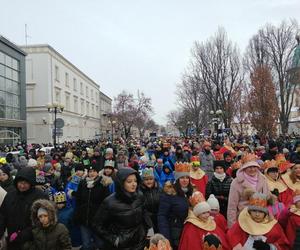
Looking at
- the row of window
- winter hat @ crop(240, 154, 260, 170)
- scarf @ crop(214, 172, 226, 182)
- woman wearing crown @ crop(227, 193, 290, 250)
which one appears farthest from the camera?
the row of window

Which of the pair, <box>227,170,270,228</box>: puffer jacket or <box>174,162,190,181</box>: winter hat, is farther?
<box>174,162,190,181</box>: winter hat

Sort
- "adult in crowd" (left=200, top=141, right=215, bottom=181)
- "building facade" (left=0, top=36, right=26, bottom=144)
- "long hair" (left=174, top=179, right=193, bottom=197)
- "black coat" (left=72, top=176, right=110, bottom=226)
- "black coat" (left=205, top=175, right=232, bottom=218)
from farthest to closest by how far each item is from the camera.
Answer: "building facade" (left=0, top=36, right=26, bottom=144)
"adult in crowd" (left=200, top=141, right=215, bottom=181)
"black coat" (left=205, top=175, right=232, bottom=218)
"black coat" (left=72, top=176, right=110, bottom=226)
"long hair" (left=174, top=179, right=193, bottom=197)

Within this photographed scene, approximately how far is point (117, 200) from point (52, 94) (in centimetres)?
4873

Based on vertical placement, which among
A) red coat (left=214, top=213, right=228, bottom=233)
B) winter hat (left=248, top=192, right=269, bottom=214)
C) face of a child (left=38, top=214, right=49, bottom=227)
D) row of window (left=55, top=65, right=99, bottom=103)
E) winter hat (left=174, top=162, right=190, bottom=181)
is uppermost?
row of window (left=55, top=65, right=99, bottom=103)

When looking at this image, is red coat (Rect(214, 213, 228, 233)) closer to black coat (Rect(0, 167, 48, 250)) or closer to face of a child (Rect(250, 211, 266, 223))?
face of a child (Rect(250, 211, 266, 223))

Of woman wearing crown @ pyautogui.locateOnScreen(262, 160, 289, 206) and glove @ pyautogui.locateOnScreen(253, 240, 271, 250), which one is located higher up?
woman wearing crown @ pyautogui.locateOnScreen(262, 160, 289, 206)

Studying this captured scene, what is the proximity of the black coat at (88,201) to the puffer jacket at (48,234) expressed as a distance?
6.24ft

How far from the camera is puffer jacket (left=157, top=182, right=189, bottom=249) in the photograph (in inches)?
196

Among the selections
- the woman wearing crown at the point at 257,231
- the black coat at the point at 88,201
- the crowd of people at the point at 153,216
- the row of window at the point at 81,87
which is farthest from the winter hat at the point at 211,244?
the row of window at the point at 81,87

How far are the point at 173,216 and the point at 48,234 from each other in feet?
5.28

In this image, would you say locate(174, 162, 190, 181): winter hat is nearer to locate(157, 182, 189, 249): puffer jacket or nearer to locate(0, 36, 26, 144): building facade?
locate(157, 182, 189, 249): puffer jacket

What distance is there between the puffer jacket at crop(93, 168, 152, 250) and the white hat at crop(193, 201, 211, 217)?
0.79 metres

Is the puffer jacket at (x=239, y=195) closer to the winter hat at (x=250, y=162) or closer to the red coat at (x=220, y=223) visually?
the winter hat at (x=250, y=162)

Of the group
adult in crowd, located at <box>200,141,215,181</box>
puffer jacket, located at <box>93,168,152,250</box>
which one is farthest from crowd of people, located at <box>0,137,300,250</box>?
adult in crowd, located at <box>200,141,215,181</box>
